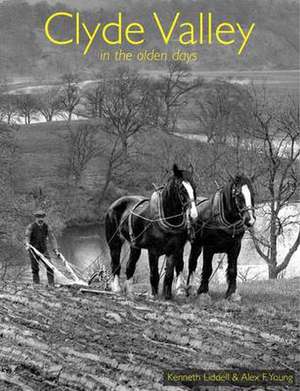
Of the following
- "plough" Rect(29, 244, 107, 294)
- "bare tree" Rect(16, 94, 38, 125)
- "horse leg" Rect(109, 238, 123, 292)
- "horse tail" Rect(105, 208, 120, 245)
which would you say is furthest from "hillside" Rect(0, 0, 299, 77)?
"plough" Rect(29, 244, 107, 294)

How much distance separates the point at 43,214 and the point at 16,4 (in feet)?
167

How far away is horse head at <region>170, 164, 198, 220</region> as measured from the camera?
1027cm

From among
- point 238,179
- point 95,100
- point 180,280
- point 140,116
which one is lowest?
point 180,280

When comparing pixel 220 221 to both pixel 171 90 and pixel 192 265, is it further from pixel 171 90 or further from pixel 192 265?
pixel 171 90

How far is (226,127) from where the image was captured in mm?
53969

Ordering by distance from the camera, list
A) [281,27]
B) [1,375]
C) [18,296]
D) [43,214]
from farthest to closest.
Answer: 1. [281,27]
2. [43,214]
3. [18,296]
4. [1,375]

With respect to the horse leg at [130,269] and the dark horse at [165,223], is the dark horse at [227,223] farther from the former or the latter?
the horse leg at [130,269]

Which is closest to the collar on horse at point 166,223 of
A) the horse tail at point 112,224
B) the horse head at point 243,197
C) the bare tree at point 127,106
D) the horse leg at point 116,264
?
the horse head at point 243,197

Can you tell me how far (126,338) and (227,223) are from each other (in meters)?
3.44

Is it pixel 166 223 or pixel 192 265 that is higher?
pixel 166 223

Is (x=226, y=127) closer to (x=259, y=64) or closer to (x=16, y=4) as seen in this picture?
(x=259, y=64)

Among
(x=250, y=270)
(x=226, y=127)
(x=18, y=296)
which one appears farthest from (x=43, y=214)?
(x=226, y=127)

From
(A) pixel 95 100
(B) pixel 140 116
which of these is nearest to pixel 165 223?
(B) pixel 140 116

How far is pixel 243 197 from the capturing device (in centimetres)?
1041
